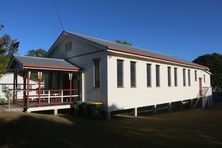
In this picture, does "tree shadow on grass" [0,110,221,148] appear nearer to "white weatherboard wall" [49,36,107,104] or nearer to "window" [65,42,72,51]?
"white weatherboard wall" [49,36,107,104]

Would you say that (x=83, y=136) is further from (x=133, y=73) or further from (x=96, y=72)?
(x=133, y=73)

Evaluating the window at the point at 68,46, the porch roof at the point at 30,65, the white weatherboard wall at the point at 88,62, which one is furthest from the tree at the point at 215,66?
the porch roof at the point at 30,65

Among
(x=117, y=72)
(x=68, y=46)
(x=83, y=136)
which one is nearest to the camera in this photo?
(x=83, y=136)

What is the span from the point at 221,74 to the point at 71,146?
38.7 metres

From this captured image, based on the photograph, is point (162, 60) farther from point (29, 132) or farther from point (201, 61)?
point (201, 61)

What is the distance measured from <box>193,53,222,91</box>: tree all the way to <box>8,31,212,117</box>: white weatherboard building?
22444 mm

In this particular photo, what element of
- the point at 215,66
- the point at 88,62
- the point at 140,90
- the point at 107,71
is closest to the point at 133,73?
the point at 140,90

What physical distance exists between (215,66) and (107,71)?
33.9 meters

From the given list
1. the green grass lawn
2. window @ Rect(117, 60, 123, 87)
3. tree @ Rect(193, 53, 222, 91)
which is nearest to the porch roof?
window @ Rect(117, 60, 123, 87)

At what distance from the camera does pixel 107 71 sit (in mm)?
13352

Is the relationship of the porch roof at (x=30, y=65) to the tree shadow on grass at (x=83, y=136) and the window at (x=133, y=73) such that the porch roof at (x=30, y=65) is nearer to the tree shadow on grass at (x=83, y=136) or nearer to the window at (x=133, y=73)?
the tree shadow on grass at (x=83, y=136)

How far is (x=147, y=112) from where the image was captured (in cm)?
1928

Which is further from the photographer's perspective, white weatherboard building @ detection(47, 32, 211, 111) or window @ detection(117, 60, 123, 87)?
window @ detection(117, 60, 123, 87)

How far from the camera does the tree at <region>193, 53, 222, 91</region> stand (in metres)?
39.2
